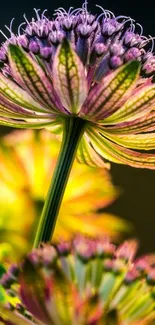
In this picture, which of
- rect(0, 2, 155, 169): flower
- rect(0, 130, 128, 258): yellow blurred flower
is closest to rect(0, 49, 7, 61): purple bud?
rect(0, 2, 155, 169): flower

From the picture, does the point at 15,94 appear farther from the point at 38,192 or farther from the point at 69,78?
the point at 38,192

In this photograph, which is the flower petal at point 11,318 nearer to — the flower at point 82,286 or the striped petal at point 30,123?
the flower at point 82,286

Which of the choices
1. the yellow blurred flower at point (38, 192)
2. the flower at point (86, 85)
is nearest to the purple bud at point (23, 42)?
the flower at point (86, 85)

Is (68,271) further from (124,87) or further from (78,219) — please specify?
(78,219)

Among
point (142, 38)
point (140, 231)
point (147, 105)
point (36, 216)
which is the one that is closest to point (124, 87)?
point (147, 105)

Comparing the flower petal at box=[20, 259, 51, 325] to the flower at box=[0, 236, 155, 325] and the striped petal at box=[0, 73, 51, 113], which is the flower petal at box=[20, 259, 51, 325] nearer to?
the flower at box=[0, 236, 155, 325]

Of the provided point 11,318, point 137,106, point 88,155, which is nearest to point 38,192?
point 88,155

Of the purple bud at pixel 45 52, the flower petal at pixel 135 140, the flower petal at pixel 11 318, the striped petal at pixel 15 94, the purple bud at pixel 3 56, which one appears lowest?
the flower petal at pixel 11 318
